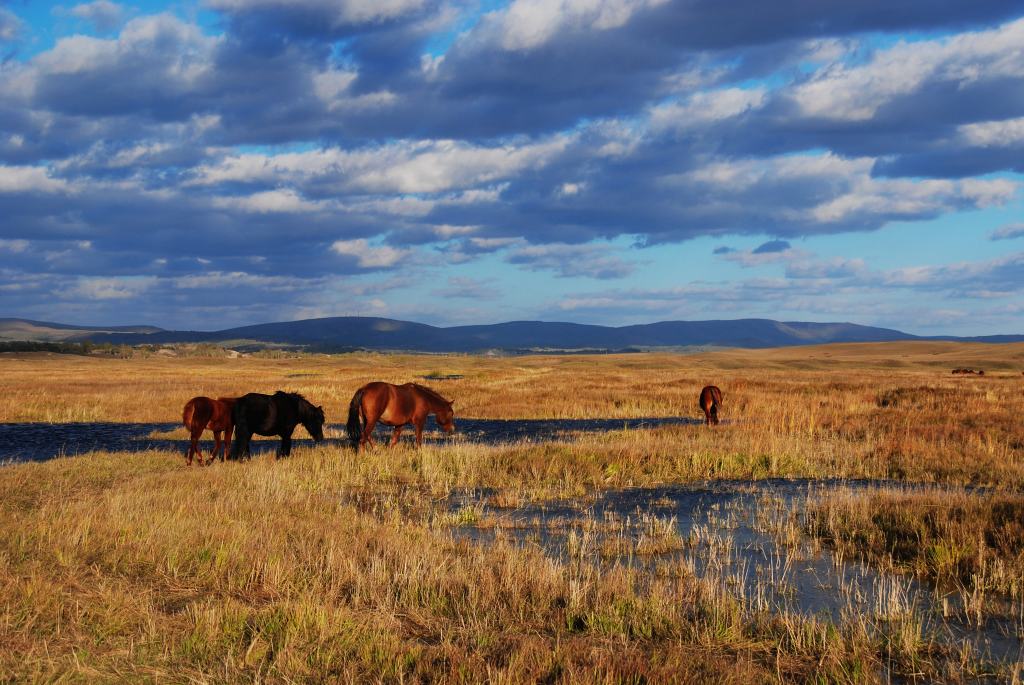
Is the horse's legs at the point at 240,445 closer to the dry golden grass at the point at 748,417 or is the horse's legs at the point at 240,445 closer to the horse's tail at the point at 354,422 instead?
the horse's tail at the point at 354,422

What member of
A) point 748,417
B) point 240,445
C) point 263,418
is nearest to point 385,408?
point 263,418

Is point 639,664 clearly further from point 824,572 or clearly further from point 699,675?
point 824,572

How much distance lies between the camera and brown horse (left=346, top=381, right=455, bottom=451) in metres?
17.2

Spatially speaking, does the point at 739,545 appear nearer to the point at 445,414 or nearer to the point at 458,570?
Answer: the point at 458,570

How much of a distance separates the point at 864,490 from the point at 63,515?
39.5 feet

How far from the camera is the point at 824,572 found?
827cm

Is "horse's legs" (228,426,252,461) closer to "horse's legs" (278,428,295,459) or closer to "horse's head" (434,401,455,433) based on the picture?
"horse's legs" (278,428,295,459)

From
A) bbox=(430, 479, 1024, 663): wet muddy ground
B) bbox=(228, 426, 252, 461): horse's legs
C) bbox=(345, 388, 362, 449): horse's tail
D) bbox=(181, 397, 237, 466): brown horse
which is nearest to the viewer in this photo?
bbox=(430, 479, 1024, 663): wet muddy ground

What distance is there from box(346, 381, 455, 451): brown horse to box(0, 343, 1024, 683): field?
3.60 ft

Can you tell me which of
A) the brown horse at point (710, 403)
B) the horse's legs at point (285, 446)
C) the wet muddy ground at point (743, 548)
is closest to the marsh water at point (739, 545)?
the wet muddy ground at point (743, 548)

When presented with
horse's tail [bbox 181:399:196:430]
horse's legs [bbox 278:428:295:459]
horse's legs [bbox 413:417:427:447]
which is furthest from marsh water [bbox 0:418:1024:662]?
horse's tail [bbox 181:399:196:430]

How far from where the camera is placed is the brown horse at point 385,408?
56.3 feet

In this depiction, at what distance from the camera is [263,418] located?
16.4 m

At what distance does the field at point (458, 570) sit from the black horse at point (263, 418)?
86 centimetres
